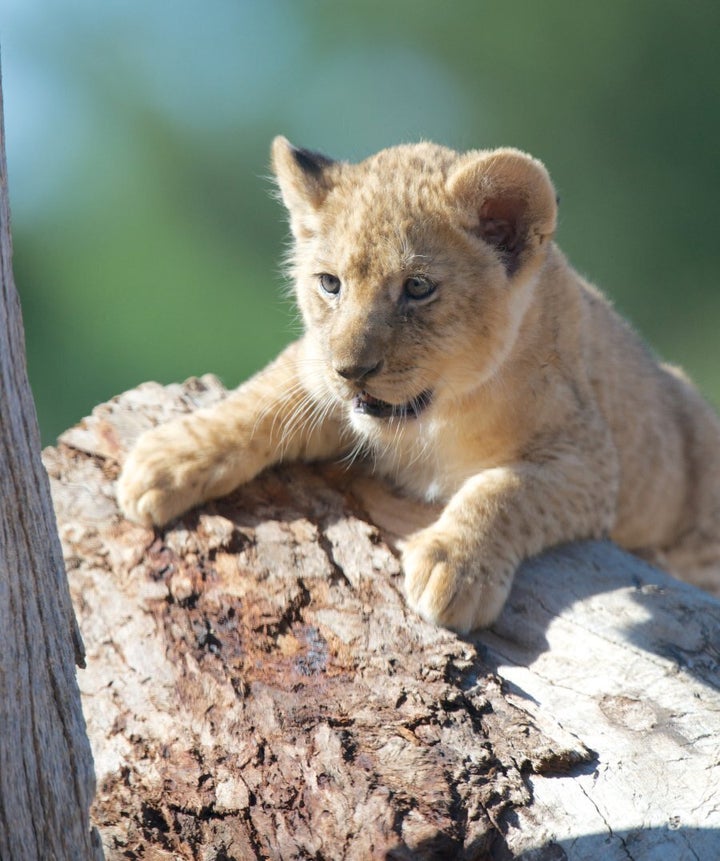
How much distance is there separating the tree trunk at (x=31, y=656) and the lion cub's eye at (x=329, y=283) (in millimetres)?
1559

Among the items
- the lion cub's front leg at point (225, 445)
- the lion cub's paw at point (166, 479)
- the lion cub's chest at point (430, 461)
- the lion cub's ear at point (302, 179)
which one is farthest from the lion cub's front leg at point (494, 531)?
the lion cub's ear at point (302, 179)

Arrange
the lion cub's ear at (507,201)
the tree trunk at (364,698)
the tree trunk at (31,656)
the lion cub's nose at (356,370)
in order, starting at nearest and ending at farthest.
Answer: the tree trunk at (31,656) → the tree trunk at (364,698) → the lion cub's nose at (356,370) → the lion cub's ear at (507,201)

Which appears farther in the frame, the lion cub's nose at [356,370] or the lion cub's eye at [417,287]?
the lion cub's eye at [417,287]

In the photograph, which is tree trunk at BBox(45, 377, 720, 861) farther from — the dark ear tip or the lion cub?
the dark ear tip

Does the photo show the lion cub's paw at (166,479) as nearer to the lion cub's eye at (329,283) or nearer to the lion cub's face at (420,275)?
the lion cub's face at (420,275)

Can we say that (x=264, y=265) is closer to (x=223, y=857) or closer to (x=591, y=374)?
(x=591, y=374)

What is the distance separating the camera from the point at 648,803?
9.02ft

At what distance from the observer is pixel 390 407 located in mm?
3930

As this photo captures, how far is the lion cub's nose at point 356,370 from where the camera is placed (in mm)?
3662

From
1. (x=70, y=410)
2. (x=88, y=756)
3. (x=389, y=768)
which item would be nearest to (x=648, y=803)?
(x=389, y=768)

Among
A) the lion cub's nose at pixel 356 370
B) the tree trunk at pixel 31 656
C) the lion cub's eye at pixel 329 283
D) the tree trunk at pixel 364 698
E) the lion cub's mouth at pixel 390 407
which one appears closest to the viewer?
the tree trunk at pixel 31 656

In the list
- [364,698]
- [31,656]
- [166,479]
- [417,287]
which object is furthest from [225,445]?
[31,656]

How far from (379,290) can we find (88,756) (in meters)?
1.86

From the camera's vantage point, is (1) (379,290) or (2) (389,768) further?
(1) (379,290)
